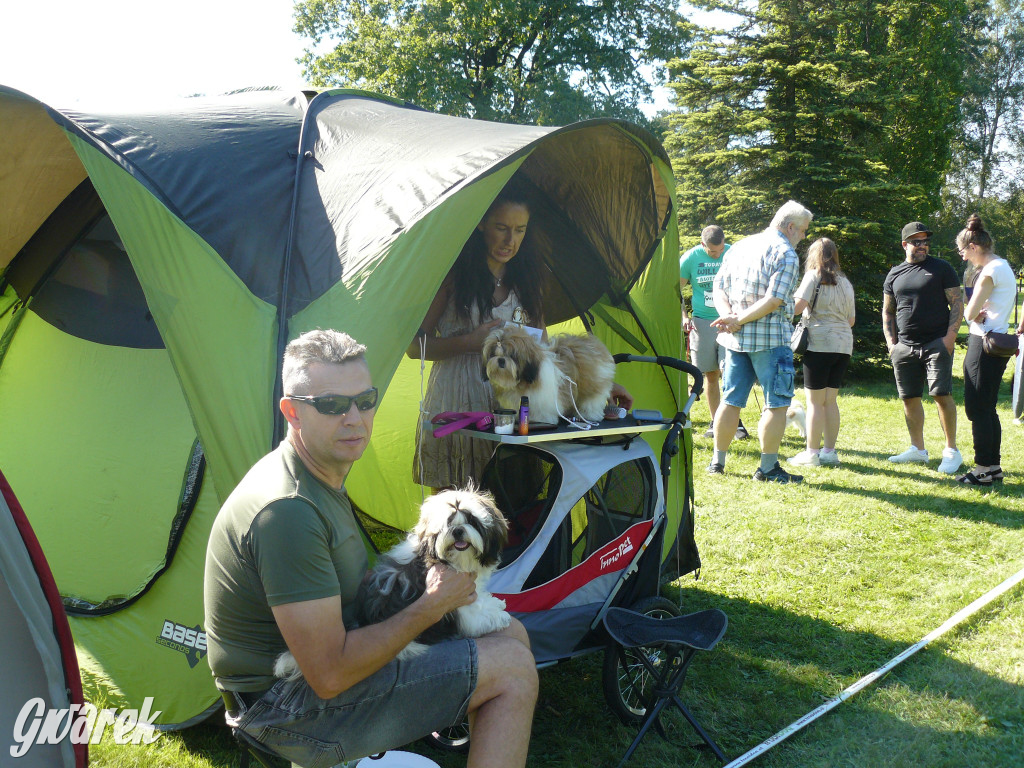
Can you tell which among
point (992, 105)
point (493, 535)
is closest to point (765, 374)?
point (493, 535)

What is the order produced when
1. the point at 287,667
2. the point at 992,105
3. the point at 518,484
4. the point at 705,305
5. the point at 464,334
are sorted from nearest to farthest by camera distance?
the point at 287,667
the point at 464,334
the point at 518,484
the point at 705,305
the point at 992,105

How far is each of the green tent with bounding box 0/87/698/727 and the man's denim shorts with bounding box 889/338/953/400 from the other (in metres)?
2.78

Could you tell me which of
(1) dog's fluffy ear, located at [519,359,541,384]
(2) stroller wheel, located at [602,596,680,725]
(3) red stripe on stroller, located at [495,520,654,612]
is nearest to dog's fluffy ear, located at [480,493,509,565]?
(3) red stripe on stroller, located at [495,520,654,612]

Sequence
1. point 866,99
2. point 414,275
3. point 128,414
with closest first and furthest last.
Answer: point 414,275, point 128,414, point 866,99

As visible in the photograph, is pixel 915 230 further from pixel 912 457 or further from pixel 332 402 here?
pixel 332 402

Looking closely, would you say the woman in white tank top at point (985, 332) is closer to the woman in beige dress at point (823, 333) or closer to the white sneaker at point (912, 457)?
the white sneaker at point (912, 457)

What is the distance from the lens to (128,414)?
3221mm

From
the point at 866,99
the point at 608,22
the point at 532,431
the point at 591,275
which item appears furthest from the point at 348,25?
the point at 532,431

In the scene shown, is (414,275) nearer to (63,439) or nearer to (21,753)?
(21,753)

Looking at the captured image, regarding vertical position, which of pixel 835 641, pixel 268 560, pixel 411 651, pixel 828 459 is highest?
pixel 268 560

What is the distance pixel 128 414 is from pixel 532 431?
1743 millimetres

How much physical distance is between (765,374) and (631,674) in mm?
3086

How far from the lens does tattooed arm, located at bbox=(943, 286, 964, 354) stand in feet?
19.3

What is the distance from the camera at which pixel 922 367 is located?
6012mm
